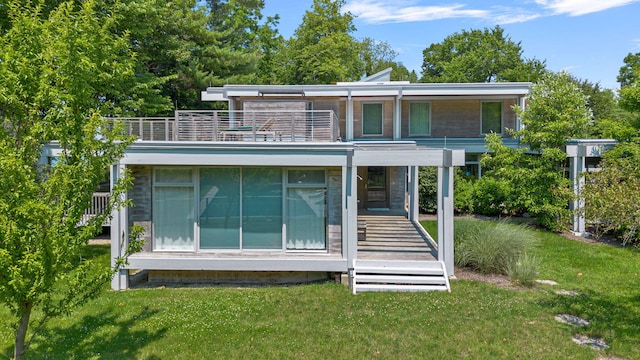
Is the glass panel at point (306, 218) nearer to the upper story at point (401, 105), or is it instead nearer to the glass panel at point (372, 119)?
the upper story at point (401, 105)

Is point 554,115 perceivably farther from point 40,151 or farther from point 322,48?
point 322,48

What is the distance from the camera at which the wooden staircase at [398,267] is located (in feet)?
36.6

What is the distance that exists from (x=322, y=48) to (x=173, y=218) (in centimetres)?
2818

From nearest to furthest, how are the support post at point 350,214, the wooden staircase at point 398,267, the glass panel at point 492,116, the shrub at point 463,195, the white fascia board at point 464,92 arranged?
the wooden staircase at point 398,267
the support post at point 350,214
the shrub at point 463,195
the white fascia board at point 464,92
the glass panel at point 492,116

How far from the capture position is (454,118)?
22594mm

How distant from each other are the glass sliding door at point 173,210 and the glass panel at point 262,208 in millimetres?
1619

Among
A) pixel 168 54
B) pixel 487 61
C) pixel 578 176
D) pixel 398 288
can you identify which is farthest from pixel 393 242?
pixel 487 61

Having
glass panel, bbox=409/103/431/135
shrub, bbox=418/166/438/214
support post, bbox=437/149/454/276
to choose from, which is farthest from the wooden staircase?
glass panel, bbox=409/103/431/135

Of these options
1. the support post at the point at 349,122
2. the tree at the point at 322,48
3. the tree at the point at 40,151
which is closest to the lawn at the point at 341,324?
the tree at the point at 40,151

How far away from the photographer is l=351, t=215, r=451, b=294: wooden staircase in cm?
1114

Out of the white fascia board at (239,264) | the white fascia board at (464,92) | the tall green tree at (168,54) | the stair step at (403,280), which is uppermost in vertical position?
the tall green tree at (168,54)

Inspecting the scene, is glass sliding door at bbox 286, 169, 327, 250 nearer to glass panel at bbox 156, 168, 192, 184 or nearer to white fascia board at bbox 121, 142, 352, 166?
white fascia board at bbox 121, 142, 352, 166

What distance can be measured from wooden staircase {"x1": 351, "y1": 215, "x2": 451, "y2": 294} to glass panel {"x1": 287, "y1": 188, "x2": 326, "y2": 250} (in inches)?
58.3

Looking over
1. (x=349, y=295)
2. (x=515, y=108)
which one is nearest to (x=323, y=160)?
(x=349, y=295)
